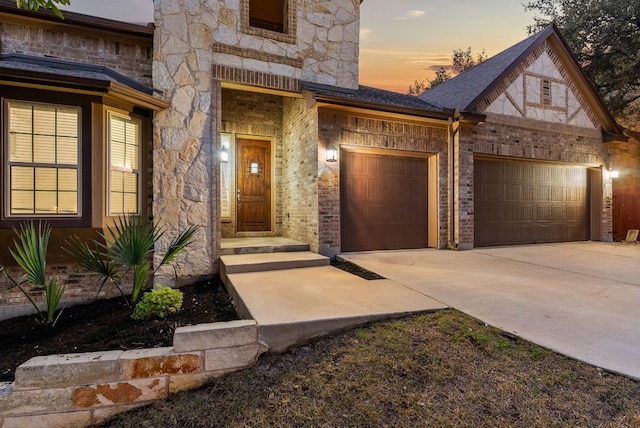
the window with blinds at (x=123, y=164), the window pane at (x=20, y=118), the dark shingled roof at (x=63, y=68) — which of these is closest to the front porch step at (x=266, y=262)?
the window with blinds at (x=123, y=164)

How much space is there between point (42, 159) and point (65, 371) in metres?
3.74

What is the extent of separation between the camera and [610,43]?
1071cm

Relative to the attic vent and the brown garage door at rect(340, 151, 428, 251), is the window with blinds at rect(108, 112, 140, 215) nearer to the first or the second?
the brown garage door at rect(340, 151, 428, 251)

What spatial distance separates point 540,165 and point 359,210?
228 inches

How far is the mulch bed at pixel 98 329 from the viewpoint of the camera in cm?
320

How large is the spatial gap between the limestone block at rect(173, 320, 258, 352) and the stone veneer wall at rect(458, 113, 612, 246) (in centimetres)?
622

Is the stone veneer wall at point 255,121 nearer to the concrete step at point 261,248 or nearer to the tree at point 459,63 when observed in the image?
the concrete step at point 261,248

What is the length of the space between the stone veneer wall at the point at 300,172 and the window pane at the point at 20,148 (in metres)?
4.51

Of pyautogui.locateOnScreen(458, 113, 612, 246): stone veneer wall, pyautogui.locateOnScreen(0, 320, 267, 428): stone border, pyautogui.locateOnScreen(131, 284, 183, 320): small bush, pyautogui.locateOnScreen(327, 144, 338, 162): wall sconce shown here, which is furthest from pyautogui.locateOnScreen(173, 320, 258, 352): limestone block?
pyautogui.locateOnScreen(458, 113, 612, 246): stone veneer wall

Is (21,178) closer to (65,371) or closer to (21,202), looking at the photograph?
(21,202)

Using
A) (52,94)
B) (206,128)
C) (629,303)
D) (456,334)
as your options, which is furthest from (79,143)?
(629,303)

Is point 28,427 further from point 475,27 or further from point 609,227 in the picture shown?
point 475,27

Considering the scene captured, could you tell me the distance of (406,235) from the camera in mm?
7496

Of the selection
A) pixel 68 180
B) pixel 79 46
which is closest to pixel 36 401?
pixel 68 180
